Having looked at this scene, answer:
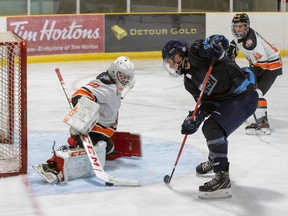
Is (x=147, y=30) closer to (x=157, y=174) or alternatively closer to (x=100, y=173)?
(x=157, y=174)

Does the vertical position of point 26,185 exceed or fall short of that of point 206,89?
it falls short

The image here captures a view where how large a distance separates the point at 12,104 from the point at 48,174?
85cm

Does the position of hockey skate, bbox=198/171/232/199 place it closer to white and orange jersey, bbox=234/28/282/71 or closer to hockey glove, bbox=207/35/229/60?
hockey glove, bbox=207/35/229/60

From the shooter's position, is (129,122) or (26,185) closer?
(26,185)

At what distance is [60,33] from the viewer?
33.3 ft

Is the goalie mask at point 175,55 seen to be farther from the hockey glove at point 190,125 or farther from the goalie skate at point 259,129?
the goalie skate at point 259,129

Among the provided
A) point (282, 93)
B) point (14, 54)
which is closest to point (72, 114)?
point (14, 54)

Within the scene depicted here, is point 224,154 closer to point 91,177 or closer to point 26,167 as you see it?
point 91,177

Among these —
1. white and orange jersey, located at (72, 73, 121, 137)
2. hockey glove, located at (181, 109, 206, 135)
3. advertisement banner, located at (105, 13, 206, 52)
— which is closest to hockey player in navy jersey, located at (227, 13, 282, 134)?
white and orange jersey, located at (72, 73, 121, 137)

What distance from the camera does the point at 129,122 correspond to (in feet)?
19.7

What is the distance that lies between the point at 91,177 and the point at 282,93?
12.7ft

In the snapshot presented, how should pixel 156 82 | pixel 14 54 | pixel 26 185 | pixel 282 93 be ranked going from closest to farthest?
pixel 26 185 → pixel 14 54 → pixel 282 93 → pixel 156 82

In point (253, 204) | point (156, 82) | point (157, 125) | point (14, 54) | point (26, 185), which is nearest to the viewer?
point (253, 204)

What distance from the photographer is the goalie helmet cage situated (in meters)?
4.18
